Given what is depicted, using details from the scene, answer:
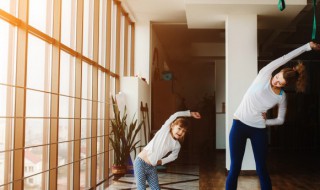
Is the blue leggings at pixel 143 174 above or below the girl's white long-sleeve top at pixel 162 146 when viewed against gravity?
below

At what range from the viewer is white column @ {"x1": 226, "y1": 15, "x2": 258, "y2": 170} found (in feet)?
20.0

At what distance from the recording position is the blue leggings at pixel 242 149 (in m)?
3.39

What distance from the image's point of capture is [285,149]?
35.8ft

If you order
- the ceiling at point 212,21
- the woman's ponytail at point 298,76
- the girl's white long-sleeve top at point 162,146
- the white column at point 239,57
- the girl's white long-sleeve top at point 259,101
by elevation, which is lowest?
the girl's white long-sleeve top at point 162,146

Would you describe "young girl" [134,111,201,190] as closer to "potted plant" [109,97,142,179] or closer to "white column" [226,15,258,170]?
"potted plant" [109,97,142,179]

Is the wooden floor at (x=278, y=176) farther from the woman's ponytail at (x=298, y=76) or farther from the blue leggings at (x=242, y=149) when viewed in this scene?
the woman's ponytail at (x=298, y=76)

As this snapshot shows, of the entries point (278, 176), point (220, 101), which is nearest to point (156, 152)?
point (278, 176)

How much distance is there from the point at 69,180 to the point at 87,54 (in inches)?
59.0

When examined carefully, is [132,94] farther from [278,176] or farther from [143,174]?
[143,174]

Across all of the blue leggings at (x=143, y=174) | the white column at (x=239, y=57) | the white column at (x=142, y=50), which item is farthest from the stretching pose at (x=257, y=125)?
the white column at (x=142, y=50)

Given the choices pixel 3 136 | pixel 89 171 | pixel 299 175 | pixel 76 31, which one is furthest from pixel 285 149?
pixel 3 136

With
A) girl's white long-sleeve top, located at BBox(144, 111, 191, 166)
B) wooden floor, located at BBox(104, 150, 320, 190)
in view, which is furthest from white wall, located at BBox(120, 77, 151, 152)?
girl's white long-sleeve top, located at BBox(144, 111, 191, 166)

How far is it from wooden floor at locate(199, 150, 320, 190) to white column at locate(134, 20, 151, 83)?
6.66 ft

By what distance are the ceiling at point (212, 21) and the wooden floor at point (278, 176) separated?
8.07ft
